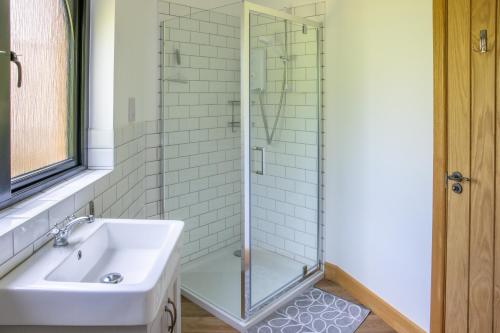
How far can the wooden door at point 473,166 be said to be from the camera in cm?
186

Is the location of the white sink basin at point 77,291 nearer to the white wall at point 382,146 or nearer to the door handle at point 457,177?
the door handle at point 457,177

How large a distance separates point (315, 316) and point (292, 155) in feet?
3.87

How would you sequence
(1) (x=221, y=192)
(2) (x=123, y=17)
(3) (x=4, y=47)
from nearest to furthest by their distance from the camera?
(3) (x=4, y=47) < (2) (x=123, y=17) < (1) (x=221, y=192)

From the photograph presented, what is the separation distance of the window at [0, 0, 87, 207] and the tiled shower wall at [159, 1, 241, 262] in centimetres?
95

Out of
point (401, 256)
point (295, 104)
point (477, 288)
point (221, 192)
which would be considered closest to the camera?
point (477, 288)

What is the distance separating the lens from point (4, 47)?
56.7 inches

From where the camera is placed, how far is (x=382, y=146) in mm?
2660

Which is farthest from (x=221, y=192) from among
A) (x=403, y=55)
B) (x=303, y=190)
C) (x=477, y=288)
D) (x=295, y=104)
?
(x=477, y=288)

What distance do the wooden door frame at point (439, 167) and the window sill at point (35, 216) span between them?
1.66 meters

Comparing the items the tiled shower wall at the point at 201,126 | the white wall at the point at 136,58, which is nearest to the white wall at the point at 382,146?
the tiled shower wall at the point at 201,126

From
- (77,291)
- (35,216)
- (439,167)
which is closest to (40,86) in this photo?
(35,216)

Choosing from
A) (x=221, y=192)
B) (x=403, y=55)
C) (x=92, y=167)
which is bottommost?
(x=221, y=192)

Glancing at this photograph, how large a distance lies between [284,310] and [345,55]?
1.77m

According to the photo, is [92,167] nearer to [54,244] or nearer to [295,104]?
[54,244]
